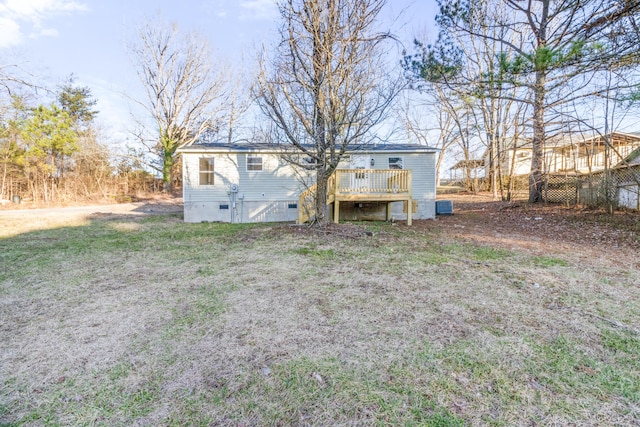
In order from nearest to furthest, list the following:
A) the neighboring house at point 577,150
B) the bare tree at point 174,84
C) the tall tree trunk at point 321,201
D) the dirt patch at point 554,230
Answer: the dirt patch at point 554,230
the tall tree trunk at point 321,201
the neighboring house at point 577,150
the bare tree at point 174,84

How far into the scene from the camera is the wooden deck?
390 inches

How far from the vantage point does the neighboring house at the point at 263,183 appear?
1169cm

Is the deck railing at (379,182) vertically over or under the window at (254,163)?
under

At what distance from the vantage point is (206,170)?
38.7ft

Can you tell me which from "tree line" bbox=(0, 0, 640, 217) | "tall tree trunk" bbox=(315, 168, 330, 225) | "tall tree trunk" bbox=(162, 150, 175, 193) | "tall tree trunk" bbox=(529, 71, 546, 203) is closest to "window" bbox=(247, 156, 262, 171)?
"tree line" bbox=(0, 0, 640, 217)

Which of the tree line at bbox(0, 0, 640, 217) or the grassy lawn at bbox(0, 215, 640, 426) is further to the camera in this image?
the tree line at bbox(0, 0, 640, 217)

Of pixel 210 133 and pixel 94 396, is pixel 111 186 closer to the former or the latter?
pixel 210 133

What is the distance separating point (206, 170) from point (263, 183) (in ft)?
7.48

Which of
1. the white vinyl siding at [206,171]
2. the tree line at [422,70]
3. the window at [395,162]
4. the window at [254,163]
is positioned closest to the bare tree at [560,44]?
the tree line at [422,70]

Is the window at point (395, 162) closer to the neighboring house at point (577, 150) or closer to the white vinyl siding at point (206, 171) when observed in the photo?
the neighboring house at point (577, 150)

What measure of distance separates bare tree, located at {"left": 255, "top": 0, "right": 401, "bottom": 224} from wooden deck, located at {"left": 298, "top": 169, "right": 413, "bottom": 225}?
174 centimetres

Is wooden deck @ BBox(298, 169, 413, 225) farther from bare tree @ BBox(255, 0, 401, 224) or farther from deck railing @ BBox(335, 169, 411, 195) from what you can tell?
bare tree @ BBox(255, 0, 401, 224)

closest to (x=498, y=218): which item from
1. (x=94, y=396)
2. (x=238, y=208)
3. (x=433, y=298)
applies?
(x=433, y=298)

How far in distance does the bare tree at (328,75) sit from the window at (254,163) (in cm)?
373
